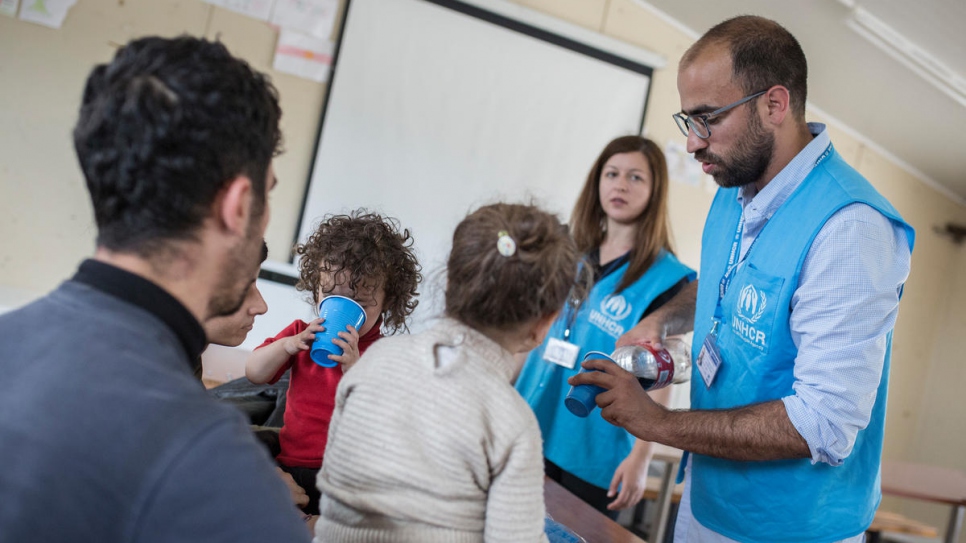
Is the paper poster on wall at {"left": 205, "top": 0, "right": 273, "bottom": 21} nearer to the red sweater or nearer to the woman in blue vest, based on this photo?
the woman in blue vest

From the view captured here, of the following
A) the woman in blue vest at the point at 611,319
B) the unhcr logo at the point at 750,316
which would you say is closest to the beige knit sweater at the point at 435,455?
the unhcr logo at the point at 750,316

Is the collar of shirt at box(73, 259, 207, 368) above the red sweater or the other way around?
above

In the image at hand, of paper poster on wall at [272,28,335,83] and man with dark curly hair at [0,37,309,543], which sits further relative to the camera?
paper poster on wall at [272,28,335,83]

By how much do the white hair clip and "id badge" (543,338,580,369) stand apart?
1.25 meters

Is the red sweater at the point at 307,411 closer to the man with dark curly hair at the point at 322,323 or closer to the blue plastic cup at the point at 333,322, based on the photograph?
the man with dark curly hair at the point at 322,323

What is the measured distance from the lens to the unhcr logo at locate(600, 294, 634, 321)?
7.37 feet

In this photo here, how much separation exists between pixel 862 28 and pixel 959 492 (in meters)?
2.30

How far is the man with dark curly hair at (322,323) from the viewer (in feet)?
4.98

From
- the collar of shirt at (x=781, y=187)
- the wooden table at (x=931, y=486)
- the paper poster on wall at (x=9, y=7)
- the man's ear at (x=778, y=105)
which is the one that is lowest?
the wooden table at (x=931, y=486)

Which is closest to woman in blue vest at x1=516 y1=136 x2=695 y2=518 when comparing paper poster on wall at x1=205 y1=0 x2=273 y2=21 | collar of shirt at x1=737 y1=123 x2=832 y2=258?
collar of shirt at x1=737 y1=123 x2=832 y2=258

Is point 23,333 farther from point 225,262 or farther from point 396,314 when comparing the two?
point 396,314

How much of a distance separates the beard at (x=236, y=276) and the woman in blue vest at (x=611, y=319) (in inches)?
53.0

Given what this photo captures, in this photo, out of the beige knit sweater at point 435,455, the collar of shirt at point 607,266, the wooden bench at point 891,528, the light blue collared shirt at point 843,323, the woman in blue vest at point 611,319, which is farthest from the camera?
the wooden bench at point 891,528

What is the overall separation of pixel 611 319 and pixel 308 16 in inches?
105
